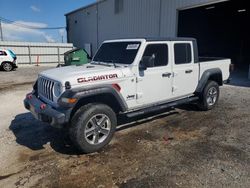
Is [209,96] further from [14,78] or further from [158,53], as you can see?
[14,78]

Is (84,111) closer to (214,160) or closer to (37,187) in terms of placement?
(37,187)

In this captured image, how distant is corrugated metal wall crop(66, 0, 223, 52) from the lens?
14630 mm

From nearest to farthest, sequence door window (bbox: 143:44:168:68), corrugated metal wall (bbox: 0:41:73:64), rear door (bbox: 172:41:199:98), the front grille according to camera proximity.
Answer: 1. the front grille
2. door window (bbox: 143:44:168:68)
3. rear door (bbox: 172:41:199:98)
4. corrugated metal wall (bbox: 0:41:73:64)

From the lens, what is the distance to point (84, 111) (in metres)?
4.07

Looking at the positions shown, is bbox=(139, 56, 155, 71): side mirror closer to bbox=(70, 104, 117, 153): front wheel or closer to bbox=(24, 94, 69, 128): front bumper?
bbox=(70, 104, 117, 153): front wheel

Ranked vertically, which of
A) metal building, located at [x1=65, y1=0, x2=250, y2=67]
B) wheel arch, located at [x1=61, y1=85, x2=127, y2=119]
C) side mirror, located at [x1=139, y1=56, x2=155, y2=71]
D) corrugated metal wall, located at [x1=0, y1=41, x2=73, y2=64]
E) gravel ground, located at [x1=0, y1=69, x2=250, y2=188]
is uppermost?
metal building, located at [x1=65, y1=0, x2=250, y2=67]

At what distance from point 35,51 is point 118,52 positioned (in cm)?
2199

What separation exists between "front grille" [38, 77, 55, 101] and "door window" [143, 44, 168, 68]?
208cm

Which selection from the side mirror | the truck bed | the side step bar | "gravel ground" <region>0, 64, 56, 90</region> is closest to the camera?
the side mirror

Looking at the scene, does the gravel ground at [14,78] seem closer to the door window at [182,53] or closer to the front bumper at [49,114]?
the front bumper at [49,114]

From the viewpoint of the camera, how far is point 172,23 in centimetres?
1445

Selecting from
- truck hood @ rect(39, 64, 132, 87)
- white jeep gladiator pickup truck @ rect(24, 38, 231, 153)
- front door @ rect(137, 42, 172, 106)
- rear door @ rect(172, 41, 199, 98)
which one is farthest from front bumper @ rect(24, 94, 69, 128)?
rear door @ rect(172, 41, 199, 98)

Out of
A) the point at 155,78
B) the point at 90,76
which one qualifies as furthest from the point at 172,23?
the point at 90,76

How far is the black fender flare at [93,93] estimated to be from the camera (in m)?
3.85
